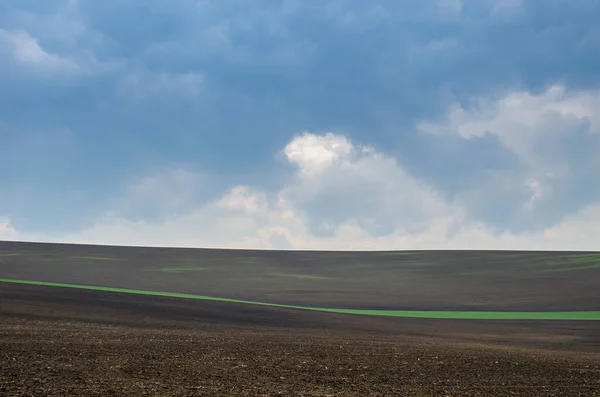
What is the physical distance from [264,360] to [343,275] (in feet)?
248

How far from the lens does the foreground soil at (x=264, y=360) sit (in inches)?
766

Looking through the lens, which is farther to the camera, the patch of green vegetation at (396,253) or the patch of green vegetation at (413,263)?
the patch of green vegetation at (396,253)

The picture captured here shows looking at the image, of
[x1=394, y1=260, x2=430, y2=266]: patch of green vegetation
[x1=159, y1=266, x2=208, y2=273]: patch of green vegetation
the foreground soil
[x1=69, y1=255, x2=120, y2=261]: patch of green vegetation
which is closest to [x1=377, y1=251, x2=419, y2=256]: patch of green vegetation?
[x1=394, y1=260, x2=430, y2=266]: patch of green vegetation

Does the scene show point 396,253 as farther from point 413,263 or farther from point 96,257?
point 96,257

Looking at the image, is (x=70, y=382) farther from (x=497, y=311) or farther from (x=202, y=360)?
(x=497, y=311)

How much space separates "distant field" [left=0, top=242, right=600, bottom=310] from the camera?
70688 mm

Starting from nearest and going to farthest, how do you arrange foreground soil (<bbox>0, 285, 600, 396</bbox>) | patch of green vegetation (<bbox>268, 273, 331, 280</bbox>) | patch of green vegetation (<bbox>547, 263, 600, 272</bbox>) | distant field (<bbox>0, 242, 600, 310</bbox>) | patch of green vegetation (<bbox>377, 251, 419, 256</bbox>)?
1. foreground soil (<bbox>0, 285, 600, 396</bbox>)
2. distant field (<bbox>0, 242, 600, 310</bbox>)
3. patch of green vegetation (<bbox>547, 263, 600, 272</bbox>)
4. patch of green vegetation (<bbox>268, 273, 331, 280</bbox>)
5. patch of green vegetation (<bbox>377, 251, 419, 256</bbox>)

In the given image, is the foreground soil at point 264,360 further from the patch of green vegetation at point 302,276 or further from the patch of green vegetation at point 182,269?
the patch of green vegetation at point 182,269

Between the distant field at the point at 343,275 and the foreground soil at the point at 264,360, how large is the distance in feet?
83.1

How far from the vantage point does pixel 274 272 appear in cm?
10025

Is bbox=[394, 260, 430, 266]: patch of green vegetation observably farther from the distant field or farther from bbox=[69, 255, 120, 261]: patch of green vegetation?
bbox=[69, 255, 120, 261]: patch of green vegetation

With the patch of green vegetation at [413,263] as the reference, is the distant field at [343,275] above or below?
below

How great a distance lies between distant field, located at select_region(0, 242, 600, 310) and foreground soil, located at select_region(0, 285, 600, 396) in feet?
83.1

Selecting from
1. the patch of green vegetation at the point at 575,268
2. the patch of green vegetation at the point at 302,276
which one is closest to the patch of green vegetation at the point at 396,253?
the patch of green vegetation at the point at 302,276
